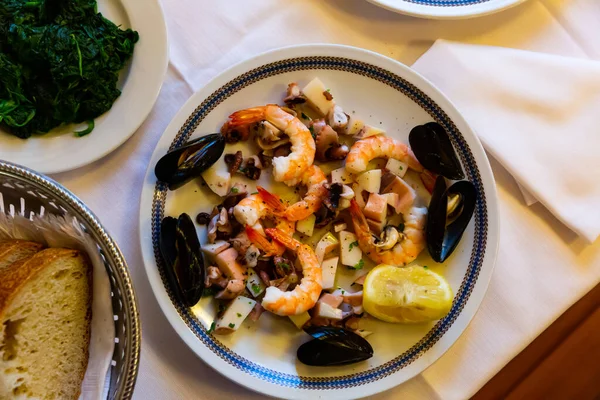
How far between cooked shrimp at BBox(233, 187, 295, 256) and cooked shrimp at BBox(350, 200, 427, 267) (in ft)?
0.61

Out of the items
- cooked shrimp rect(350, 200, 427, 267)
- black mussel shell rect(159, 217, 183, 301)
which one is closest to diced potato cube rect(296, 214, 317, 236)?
cooked shrimp rect(350, 200, 427, 267)

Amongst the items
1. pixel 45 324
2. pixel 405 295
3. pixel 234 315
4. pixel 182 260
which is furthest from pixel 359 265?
pixel 45 324

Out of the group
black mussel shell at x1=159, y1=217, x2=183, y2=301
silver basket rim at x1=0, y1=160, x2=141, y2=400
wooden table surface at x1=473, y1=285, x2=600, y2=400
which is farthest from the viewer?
wooden table surface at x1=473, y1=285, x2=600, y2=400

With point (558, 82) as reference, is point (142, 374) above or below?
below

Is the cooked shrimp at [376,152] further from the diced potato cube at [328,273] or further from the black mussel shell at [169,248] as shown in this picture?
the black mussel shell at [169,248]

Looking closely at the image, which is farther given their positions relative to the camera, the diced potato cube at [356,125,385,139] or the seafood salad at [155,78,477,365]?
the diced potato cube at [356,125,385,139]

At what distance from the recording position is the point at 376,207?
1.49 m

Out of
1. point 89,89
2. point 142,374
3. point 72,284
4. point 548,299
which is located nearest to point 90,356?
point 72,284

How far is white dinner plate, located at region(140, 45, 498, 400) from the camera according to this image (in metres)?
1.44

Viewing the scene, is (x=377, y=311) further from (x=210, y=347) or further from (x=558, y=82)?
(x=558, y=82)

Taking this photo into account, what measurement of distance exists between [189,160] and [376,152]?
515mm

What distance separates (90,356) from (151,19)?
897 mm

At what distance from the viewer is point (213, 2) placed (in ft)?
5.28

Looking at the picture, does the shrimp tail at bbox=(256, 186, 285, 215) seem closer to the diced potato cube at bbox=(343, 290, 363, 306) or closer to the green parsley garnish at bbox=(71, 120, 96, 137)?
the diced potato cube at bbox=(343, 290, 363, 306)
